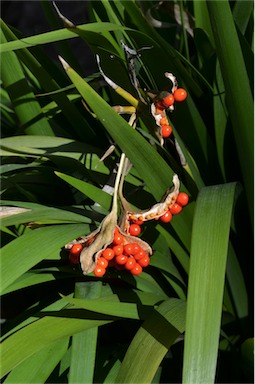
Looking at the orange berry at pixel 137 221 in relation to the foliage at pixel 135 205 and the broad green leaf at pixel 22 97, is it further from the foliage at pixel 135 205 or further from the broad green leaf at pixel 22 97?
the broad green leaf at pixel 22 97

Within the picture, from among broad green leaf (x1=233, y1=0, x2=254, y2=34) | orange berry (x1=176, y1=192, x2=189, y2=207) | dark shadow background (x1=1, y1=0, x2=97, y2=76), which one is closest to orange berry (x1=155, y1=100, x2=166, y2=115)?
orange berry (x1=176, y1=192, x2=189, y2=207)

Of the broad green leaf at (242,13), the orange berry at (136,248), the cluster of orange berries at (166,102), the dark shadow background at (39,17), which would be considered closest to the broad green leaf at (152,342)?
the orange berry at (136,248)

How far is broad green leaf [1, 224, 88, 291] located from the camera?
83cm

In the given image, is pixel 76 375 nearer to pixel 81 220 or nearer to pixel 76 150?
pixel 81 220

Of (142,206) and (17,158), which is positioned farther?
(17,158)

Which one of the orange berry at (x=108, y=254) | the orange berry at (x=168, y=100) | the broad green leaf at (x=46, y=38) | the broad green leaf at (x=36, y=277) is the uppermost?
the broad green leaf at (x=46, y=38)

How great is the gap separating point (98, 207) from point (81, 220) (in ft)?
0.17

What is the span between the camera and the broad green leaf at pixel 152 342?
779 mm

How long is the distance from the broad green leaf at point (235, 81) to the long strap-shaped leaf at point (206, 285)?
5.3 inches

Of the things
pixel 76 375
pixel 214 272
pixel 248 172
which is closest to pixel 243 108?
pixel 248 172

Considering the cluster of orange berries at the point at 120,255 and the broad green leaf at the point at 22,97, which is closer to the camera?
the cluster of orange berries at the point at 120,255

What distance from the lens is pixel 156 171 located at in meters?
0.91

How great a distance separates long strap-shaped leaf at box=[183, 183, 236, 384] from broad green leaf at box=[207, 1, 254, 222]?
0.13m

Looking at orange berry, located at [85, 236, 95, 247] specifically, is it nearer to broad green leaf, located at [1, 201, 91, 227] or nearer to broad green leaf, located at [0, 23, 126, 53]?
broad green leaf, located at [1, 201, 91, 227]
